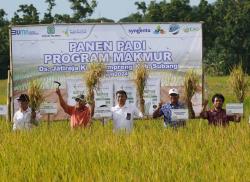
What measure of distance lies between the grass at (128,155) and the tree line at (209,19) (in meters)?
42.1

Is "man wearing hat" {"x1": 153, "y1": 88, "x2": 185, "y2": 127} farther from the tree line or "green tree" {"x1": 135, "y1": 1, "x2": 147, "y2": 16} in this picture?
"green tree" {"x1": 135, "y1": 1, "x2": 147, "y2": 16}

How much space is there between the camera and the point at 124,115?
357 inches

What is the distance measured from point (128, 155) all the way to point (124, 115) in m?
2.16

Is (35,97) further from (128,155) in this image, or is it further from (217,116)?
(128,155)

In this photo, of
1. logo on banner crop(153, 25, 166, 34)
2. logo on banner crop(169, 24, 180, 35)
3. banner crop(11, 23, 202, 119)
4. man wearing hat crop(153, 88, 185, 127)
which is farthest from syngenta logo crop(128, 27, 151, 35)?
man wearing hat crop(153, 88, 185, 127)

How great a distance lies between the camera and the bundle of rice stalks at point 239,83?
33.0ft

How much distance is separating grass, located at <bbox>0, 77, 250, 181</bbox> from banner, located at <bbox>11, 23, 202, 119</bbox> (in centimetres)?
311

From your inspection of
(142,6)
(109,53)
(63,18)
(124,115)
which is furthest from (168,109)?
(142,6)

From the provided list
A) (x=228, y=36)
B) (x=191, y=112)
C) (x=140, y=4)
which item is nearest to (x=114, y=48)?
(x=191, y=112)

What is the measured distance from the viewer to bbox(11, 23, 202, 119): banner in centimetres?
1207

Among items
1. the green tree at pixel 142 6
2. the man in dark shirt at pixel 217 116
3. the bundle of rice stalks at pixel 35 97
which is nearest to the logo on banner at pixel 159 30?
the bundle of rice stalks at pixel 35 97

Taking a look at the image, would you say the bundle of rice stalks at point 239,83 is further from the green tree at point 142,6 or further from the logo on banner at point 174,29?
the green tree at point 142,6

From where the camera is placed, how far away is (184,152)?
23.0 feet

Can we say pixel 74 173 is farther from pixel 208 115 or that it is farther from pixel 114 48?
pixel 114 48
